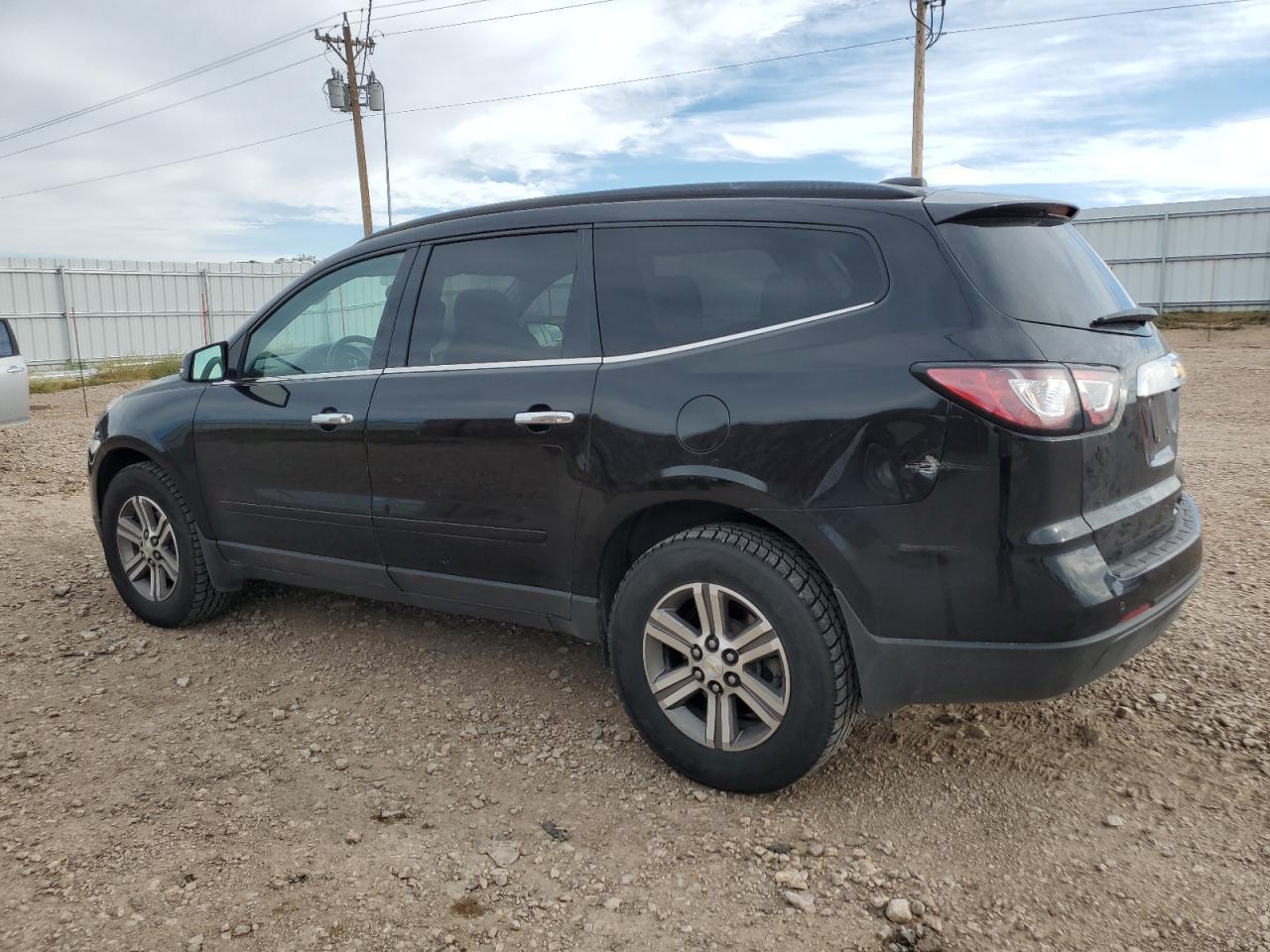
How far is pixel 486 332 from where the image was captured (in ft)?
11.8

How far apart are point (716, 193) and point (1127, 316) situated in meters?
1.29

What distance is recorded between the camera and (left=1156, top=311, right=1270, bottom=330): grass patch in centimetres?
2514

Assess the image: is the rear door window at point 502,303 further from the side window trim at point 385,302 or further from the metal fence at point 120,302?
the metal fence at point 120,302

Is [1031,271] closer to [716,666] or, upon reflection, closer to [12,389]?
[716,666]

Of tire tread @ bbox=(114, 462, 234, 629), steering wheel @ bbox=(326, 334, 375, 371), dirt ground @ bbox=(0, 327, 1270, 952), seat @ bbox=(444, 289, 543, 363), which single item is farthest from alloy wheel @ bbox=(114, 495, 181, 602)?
seat @ bbox=(444, 289, 543, 363)

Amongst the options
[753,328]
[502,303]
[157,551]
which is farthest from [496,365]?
[157,551]

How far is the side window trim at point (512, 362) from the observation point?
3.29 meters

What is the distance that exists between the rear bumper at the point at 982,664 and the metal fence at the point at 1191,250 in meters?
26.9

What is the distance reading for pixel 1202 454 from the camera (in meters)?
8.43

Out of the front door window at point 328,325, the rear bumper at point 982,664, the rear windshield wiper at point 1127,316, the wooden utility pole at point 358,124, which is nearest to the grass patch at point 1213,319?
the wooden utility pole at point 358,124

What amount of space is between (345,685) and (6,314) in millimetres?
24176

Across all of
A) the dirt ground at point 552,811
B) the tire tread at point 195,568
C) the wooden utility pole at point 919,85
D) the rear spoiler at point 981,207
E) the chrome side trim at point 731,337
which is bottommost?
the dirt ground at point 552,811

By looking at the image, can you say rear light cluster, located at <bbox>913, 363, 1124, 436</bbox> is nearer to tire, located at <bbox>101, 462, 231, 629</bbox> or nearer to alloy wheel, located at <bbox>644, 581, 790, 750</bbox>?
alloy wheel, located at <bbox>644, 581, 790, 750</bbox>

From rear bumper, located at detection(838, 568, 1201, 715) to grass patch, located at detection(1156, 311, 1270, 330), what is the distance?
25241 mm
